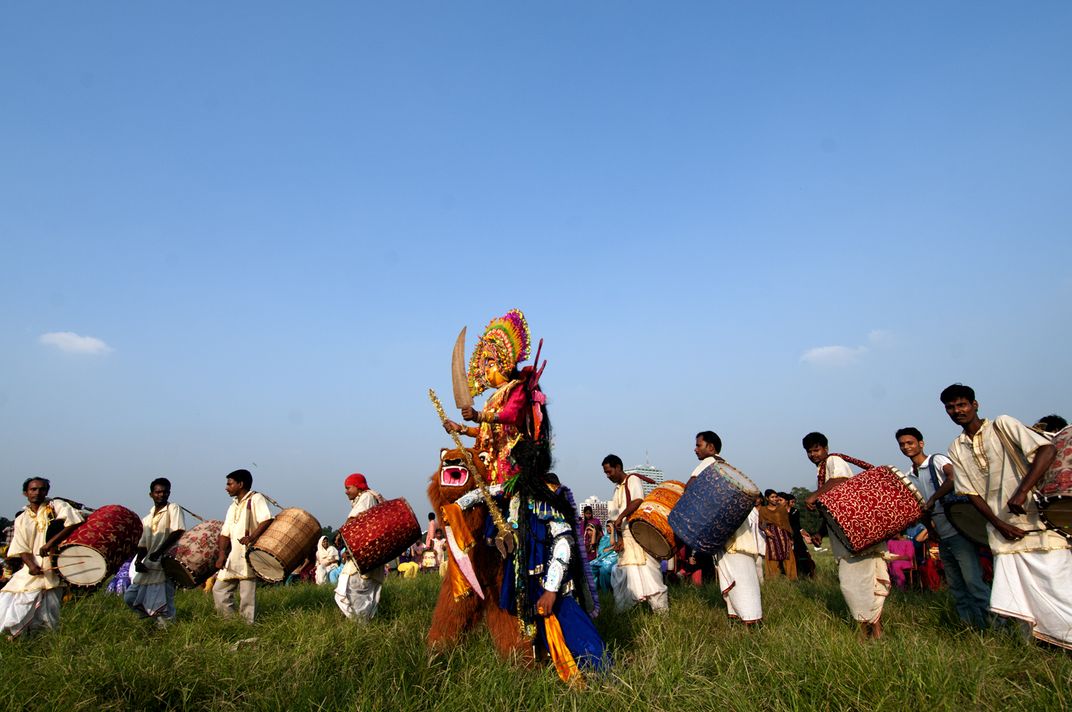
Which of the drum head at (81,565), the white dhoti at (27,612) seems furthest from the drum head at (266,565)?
the white dhoti at (27,612)

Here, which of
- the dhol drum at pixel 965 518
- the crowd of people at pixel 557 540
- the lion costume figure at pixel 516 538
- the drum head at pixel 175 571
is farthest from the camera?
the drum head at pixel 175 571

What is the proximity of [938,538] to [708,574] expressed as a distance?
5880 mm

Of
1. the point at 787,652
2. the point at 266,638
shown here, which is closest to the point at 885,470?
the point at 787,652

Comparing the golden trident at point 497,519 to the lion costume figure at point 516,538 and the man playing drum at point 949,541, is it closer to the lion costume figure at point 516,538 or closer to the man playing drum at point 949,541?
the lion costume figure at point 516,538

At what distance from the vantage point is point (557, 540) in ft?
14.8

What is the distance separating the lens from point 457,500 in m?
4.72

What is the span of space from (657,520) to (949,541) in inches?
111

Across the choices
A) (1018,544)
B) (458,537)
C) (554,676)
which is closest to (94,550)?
(458,537)

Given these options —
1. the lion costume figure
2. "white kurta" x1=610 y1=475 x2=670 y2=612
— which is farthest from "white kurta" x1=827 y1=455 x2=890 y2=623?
the lion costume figure

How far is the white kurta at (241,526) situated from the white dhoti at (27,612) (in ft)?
5.16

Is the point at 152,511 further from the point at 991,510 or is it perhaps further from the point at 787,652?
the point at 991,510

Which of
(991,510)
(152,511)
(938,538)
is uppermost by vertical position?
(152,511)

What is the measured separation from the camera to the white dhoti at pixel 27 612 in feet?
20.4

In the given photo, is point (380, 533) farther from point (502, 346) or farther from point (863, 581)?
point (863, 581)
